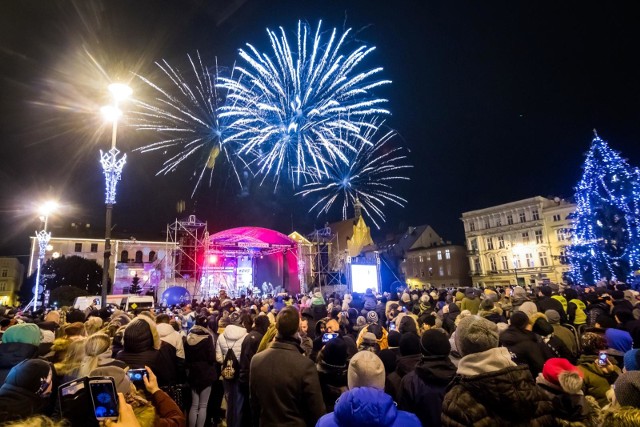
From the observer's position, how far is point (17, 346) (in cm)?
391

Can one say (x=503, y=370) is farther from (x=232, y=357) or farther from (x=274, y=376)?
(x=232, y=357)

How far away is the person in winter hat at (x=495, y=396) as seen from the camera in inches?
85.9

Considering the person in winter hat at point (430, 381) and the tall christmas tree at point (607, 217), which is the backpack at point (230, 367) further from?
the tall christmas tree at point (607, 217)

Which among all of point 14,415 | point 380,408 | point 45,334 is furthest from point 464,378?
point 45,334

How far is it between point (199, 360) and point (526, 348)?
4823mm

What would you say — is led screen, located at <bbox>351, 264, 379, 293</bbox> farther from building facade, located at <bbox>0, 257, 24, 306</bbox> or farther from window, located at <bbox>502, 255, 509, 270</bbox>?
building facade, located at <bbox>0, 257, 24, 306</bbox>

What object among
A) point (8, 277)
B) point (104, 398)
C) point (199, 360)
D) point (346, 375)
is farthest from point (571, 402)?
point (8, 277)

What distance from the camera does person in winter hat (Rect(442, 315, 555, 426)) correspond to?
85.9 inches

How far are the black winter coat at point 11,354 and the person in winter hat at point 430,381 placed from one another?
13.4 feet

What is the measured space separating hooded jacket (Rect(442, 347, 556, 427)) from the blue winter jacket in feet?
1.09

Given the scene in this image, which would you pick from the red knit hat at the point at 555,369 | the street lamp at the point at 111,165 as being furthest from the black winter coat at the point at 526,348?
the street lamp at the point at 111,165

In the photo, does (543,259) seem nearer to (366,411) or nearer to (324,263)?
(324,263)

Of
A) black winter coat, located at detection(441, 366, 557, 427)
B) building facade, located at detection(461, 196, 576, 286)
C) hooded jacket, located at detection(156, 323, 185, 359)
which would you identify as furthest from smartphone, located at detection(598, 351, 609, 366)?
building facade, located at detection(461, 196, 576, 286)

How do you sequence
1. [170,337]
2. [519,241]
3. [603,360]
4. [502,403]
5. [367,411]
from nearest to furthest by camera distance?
[502,403], [367,411], [603,360], [170,337], [519,241]
